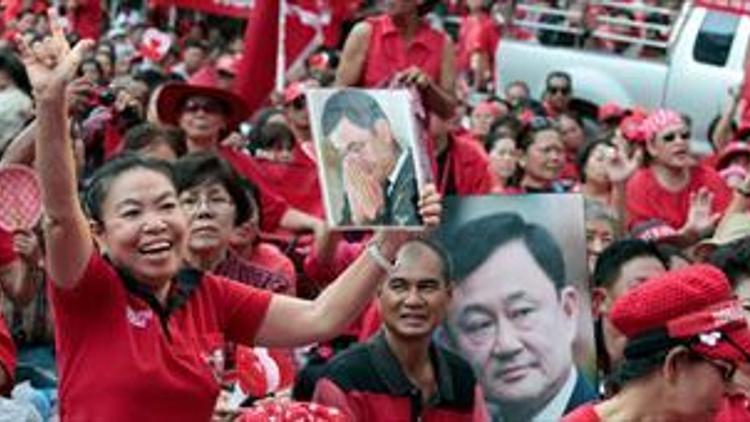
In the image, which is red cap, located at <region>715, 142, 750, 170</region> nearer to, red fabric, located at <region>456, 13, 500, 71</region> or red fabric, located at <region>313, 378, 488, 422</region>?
red fabric, located at <region>313, 378, 488, 422</region>

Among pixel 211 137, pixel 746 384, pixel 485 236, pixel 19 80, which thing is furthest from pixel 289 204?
pixel 746 384

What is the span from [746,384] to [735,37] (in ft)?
43.6

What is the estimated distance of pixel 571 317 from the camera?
664 centimetres

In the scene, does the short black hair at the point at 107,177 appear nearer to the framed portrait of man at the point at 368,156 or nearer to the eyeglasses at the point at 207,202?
the framed portrait of man at the point at 368,156

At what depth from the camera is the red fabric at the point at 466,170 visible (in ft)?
29.8

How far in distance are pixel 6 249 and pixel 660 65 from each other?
13.2m

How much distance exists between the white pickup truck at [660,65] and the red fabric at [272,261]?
10.4 m

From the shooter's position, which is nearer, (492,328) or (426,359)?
(426,359)

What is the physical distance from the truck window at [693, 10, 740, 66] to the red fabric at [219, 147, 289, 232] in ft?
32.0

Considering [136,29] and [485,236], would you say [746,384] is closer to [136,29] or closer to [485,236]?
[485,236]

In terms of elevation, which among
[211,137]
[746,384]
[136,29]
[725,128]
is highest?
[746,384]

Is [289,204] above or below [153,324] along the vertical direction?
below

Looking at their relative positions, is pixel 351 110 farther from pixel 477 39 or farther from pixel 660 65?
pixel 660 65

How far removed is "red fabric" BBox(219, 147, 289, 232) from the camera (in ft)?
29.4
